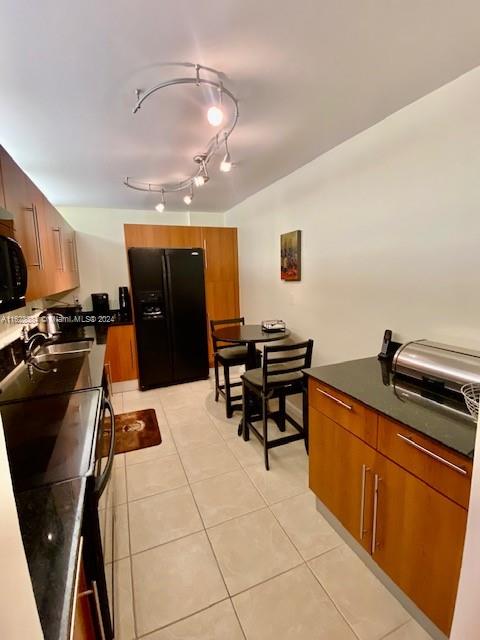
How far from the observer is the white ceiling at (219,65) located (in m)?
1.07

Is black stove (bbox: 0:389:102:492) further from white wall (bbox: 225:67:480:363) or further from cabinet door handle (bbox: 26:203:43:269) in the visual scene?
white wall (bbox: 225:67:480:363)

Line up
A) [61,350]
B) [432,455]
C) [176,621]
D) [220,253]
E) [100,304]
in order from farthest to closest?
[220,253], [100,304], [61,350], [176,621], [432,455]

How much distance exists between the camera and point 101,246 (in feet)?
13.2

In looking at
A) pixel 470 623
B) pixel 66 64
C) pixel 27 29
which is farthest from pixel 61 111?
pixel 470 623

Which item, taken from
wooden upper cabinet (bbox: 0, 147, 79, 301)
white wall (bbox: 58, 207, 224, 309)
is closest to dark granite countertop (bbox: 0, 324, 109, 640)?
wooden upper cabinet (bbox: 0, 147, 79, 301)

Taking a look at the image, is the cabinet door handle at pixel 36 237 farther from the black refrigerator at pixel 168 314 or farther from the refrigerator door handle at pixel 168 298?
the refrigerator door handle at pixel 168 298

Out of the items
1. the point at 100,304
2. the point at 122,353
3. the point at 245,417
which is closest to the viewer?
the point at 245,417

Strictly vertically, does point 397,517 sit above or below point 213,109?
below

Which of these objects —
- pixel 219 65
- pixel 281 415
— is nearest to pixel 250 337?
pixel 281 415

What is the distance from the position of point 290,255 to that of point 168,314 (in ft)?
5.60

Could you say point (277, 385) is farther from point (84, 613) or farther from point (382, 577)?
point (84, 613)

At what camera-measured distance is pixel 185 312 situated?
384 centimetres

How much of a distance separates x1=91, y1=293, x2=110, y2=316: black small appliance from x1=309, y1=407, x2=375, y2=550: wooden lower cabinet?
3.18 metres

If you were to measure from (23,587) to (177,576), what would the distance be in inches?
56.6
